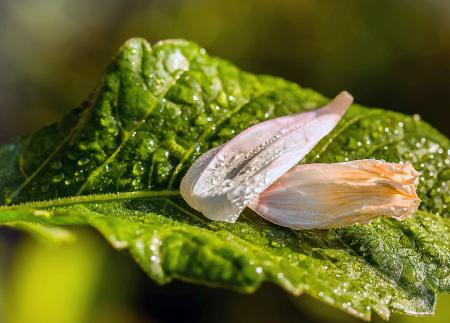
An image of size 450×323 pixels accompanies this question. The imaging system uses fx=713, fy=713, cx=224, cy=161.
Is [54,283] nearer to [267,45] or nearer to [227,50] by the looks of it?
[227,50]

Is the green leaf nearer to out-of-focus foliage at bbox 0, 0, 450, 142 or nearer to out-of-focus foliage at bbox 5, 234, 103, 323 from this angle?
out-of-focus foliage at bbox 5, 234, 103, 323

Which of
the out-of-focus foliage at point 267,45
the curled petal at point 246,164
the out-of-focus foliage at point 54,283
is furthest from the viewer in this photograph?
the out-of-focus foliage at point 267,45

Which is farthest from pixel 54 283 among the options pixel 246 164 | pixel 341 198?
pixel 341 198

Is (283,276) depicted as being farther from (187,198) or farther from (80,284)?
(80,284)

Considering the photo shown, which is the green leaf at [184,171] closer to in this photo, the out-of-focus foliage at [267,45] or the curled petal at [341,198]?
the curled petal at [341,198]

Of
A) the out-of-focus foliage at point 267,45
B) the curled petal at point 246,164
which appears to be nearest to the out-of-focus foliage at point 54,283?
the out-of-focus foliage at point 267,45

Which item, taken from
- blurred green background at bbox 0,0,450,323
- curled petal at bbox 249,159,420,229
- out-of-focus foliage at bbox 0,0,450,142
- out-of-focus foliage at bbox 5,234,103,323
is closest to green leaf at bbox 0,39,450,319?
curled petal at bbox 249,159,420,229
